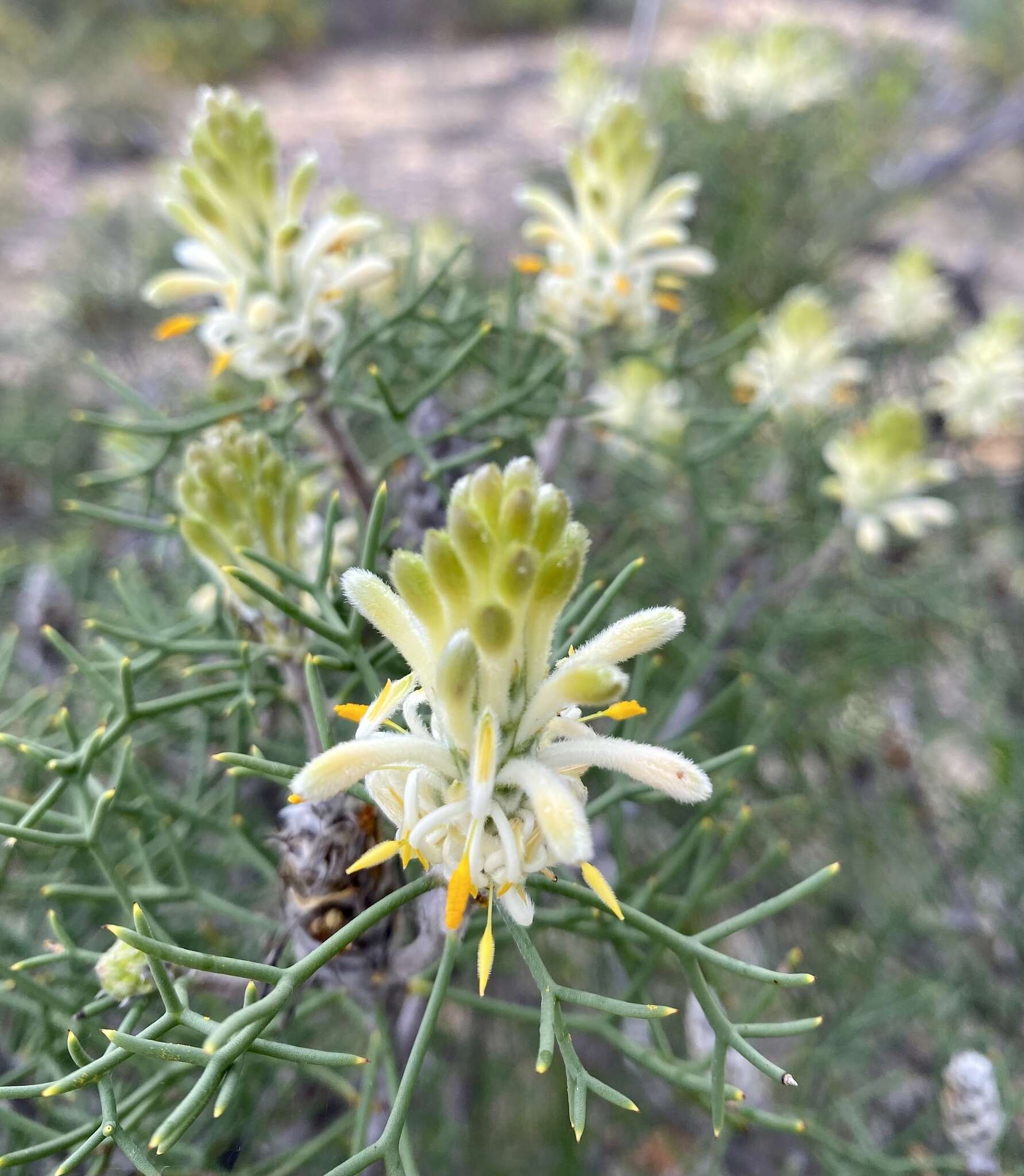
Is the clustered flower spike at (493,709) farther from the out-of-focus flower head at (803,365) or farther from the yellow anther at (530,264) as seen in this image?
the out-of-focus flower head at (803,365)

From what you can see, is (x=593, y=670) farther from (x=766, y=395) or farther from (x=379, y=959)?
(x=766, y=395)

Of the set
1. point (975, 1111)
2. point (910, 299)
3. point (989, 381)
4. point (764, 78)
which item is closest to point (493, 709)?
point (975, 1111)

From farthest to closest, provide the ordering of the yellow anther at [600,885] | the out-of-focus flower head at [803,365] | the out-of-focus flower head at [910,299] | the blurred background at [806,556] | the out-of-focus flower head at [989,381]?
the out-of-focus flower head at [910,299], the out-of-focus flower head at [989,381], the out-of-focus flower head at [803,365], the blurred background at [806,556], the yellow anther at [600,885]

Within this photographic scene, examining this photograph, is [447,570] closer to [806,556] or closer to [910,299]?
[806,556]

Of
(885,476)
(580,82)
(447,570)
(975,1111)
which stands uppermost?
(580,82)

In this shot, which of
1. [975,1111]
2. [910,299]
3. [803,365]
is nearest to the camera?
[975,1111]

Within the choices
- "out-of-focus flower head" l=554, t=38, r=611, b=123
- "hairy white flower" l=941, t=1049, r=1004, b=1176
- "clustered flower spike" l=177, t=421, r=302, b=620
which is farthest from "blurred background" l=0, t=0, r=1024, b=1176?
"clustered flower spike" l=177, t=421, r=302, b=620

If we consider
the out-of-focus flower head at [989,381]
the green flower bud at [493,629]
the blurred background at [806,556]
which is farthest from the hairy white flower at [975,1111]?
the out-of-focus flower head at [989,381]
